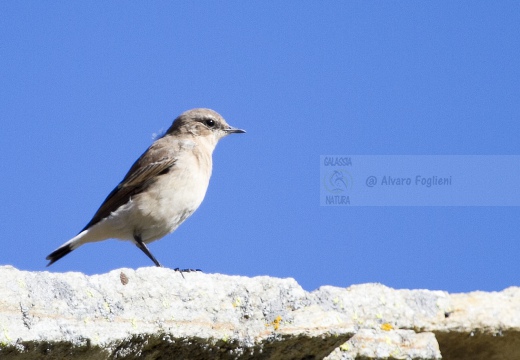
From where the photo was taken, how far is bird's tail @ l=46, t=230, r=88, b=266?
8.27 metres

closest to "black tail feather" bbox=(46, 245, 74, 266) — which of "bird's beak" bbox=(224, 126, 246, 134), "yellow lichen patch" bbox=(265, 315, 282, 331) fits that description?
"bird's beak" bbox=(224, 126, 246, 134)

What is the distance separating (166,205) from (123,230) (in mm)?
513

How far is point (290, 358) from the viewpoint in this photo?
3545 mm

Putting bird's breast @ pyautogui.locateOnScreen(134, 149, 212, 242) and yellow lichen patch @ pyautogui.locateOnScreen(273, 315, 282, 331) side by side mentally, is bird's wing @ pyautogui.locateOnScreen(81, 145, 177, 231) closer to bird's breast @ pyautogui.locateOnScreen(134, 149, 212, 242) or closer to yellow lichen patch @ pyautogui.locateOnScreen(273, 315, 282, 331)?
bird's breast @ pyautogui.locateOnScreen(134, 149, 212, 242)

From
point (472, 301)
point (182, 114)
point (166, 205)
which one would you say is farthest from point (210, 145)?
point (472, 301)

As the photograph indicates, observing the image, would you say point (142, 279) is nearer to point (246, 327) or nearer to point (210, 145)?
point (246, 327)

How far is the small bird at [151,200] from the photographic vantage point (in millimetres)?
7945

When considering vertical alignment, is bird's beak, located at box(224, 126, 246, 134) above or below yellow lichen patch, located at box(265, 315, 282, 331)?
above

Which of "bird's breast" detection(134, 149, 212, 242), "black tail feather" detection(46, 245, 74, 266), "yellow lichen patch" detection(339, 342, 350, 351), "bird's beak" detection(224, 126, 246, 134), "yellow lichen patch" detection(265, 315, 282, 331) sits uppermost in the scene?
"bird's beak" detection(224, 126, 246, 134)

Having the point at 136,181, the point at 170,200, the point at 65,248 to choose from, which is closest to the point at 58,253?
the point at 65,248

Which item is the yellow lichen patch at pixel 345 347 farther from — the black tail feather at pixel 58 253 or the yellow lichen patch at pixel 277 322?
the black tail feather at pixel 58 253

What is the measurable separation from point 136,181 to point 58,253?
3.64 ft

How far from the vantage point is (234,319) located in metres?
3.40

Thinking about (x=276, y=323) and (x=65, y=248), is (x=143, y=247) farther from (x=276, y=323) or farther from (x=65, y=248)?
(x=276, y=323)
